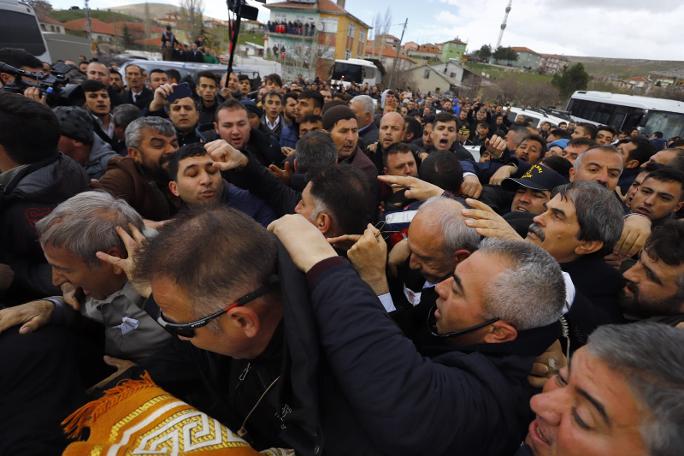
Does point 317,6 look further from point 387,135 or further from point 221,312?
point 221,312

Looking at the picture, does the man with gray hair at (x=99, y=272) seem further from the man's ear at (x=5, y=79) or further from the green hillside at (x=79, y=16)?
the green hillside at (x=79, y=16)

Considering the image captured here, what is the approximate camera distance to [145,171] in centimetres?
332

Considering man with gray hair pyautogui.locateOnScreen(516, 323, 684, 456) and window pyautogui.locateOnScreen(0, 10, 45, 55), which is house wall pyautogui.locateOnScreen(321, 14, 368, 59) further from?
man with gray hair pyautogui.locateOnScreen(516, 323, 684, 456)

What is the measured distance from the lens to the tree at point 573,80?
39.0 metres

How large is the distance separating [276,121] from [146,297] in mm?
6011

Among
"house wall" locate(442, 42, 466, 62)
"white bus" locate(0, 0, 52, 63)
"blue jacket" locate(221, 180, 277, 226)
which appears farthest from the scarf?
"house wall" locate(442, 42, 466, 62)

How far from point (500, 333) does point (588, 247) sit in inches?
53.0

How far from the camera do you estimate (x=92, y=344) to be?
1948mm


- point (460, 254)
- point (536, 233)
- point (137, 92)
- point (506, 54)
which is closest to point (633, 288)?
point (536, 233)

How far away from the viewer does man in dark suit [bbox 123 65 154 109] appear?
7668 mm

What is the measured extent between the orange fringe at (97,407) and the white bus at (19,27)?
1211cm

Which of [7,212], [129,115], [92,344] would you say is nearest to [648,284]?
[92,344]

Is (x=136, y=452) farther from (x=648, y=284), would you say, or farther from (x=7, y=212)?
(x=648, y=284)

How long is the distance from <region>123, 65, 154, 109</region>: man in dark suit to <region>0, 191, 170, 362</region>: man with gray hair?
7083 mm
